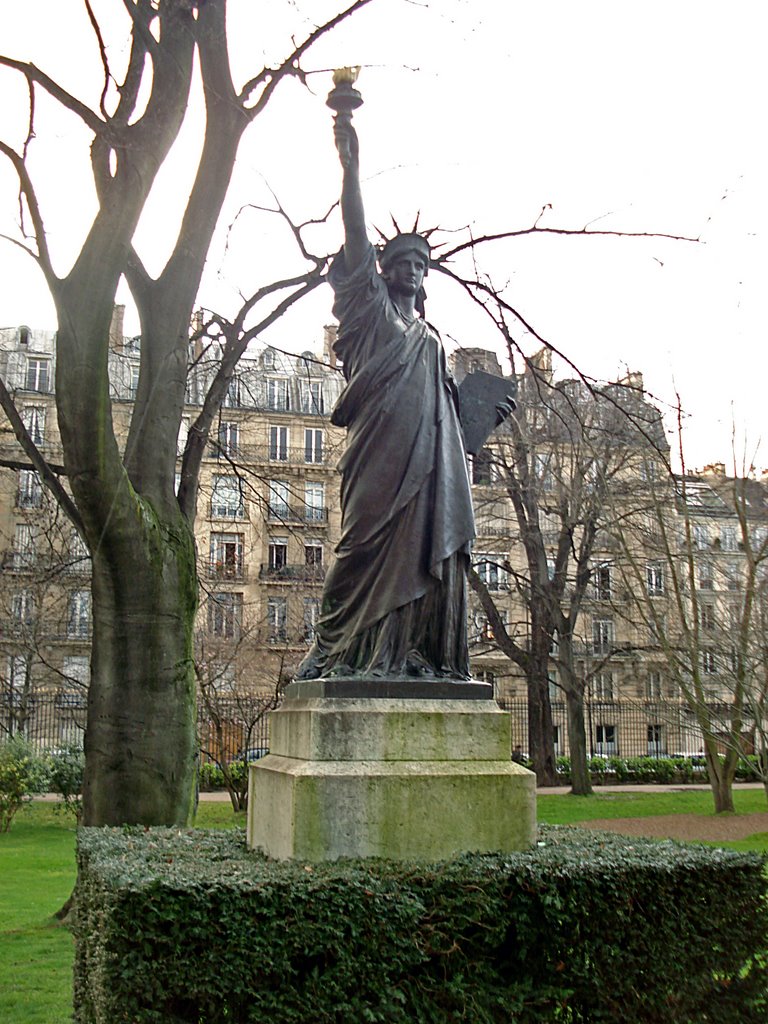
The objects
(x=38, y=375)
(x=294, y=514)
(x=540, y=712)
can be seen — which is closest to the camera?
(x=294, y=514)

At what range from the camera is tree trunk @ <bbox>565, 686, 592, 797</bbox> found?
24.6 meters

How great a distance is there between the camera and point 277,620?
116ft

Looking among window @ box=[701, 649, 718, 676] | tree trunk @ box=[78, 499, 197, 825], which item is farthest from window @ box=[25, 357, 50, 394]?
tree trunk @ box=[78, 499, 197, 825]

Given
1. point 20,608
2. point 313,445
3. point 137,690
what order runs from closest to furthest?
point 137,690 < point 20,608 < point 313,445

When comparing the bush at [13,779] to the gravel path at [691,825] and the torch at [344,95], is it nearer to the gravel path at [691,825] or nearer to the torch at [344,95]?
the gravel path at [691,825]

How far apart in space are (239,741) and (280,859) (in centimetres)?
2439

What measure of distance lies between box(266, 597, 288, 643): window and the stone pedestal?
2282 cm

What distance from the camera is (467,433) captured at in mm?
6238

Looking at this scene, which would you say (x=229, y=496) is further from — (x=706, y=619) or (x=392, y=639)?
(x=392, y=639)

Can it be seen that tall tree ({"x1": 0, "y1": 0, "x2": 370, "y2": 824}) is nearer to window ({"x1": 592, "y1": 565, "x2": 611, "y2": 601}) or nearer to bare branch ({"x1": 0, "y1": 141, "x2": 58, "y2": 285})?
bare branch ({"x1": 0, "y1": 141, "x2": 58, "y2": 285})

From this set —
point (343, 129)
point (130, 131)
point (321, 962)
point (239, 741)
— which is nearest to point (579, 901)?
point (321, 962)

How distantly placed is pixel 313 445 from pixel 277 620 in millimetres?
9032

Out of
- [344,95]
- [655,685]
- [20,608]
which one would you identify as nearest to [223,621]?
[20,608]

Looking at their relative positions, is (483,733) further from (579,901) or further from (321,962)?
(321,962)
